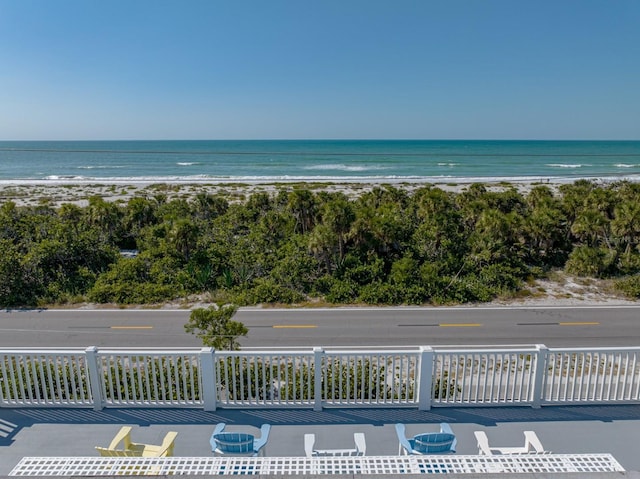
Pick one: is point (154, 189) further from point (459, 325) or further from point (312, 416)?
point (312, 416)

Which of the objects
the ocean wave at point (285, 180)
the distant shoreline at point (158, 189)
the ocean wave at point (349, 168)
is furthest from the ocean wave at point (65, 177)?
the ocean wave at point (349, 168)

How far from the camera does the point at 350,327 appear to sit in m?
14.1

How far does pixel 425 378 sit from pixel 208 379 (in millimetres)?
3109

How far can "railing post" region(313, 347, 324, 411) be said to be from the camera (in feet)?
20.3

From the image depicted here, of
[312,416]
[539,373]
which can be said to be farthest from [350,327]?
[539,373]

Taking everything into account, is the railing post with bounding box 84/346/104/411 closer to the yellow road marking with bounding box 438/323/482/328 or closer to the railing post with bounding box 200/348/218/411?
the railing post with bounding box 200/348/218/411

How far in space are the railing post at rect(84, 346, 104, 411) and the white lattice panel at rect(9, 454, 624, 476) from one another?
279 centimetres

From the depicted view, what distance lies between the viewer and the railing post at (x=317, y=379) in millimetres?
6199

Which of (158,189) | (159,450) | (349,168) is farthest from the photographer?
(349,168)

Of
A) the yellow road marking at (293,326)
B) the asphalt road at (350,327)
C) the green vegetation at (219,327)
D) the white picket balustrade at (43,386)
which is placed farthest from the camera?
the yellow road marking at (293,326)

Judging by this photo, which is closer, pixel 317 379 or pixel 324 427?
pixel 324 427

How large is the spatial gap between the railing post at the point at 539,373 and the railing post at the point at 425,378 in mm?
1501

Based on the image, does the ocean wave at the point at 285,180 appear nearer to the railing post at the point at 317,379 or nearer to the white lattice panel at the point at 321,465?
the railing post at the point at 317,379

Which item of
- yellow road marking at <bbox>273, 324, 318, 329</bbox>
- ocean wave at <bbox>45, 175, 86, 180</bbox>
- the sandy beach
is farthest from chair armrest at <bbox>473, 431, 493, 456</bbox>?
ocean wave at <bbox>45, 175, 86, 180</bbox>
